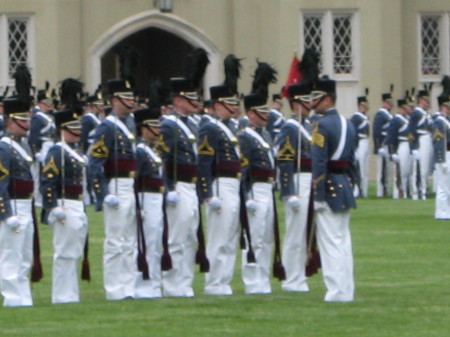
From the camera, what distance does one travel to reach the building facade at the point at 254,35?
3819cm

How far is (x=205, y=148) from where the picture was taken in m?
17.0

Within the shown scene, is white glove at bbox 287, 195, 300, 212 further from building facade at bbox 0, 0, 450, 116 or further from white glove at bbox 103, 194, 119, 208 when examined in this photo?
building facade at bbox 0, 0, 450, 116

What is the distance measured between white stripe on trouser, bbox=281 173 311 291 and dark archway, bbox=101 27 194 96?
78.6 ft

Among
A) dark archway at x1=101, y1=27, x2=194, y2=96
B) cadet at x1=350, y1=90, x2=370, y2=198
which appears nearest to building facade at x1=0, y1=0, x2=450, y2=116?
dark archway at x1=101, y1=27, x2=194, y2=96

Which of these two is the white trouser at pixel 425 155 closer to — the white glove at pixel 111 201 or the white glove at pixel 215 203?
the white glove at pixel 215 203

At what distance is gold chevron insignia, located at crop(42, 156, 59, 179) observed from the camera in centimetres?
1636

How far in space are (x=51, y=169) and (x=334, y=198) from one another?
258 centimetres

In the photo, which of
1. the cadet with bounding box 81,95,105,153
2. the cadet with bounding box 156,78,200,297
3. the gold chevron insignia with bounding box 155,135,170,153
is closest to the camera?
the cadet with bounding box 156,78,200,297

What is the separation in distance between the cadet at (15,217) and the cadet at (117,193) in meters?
0.63

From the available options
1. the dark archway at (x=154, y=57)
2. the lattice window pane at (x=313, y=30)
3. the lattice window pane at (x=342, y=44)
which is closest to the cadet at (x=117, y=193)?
the lattice window pane at (x=313, y=30)

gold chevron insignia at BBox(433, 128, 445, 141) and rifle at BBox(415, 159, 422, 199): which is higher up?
gold chevron insignia at BBox(433, 128, 445, 141)

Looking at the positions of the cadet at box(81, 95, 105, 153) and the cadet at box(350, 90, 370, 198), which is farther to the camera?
the cadet at box(350, 90, 370, 198)

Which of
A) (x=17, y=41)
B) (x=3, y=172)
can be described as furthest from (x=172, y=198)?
(x=17, y=41)

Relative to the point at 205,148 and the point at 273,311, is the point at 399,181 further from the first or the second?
the point at 273,311
